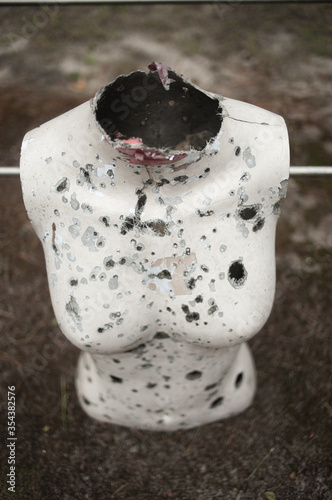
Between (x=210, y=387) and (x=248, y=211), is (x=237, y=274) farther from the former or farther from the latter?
(x=210, y=387)

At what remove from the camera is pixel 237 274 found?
34.6 inches

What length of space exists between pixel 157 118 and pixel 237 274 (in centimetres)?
30

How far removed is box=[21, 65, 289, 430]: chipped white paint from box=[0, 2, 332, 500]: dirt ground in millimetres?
532

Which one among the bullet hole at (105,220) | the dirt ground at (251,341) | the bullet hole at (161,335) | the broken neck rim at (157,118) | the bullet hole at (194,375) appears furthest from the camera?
the dirt ground at (251,341)

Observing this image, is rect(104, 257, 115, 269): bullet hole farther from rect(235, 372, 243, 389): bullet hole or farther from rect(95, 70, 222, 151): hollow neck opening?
rect(235, 372, 243, 389): bullet hole

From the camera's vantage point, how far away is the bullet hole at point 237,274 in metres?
0.87

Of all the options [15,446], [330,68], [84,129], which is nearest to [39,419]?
[15,446]

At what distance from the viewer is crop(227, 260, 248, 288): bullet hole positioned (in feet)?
2.85

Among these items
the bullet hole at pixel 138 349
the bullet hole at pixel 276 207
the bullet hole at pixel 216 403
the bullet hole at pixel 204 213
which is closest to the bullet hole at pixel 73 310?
the bullet hole at pixel 138 349

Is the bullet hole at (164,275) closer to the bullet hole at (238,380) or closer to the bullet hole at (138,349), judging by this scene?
the bullet hole at (138,349)

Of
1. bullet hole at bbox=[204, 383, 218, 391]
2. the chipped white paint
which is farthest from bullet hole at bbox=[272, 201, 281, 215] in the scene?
bullet hole at bbox=[204, 383, 218, 391]

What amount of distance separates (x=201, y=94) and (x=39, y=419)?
103 centimetres

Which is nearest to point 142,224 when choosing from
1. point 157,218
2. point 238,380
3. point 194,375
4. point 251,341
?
point 157,218

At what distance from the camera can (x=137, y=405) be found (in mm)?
1237
